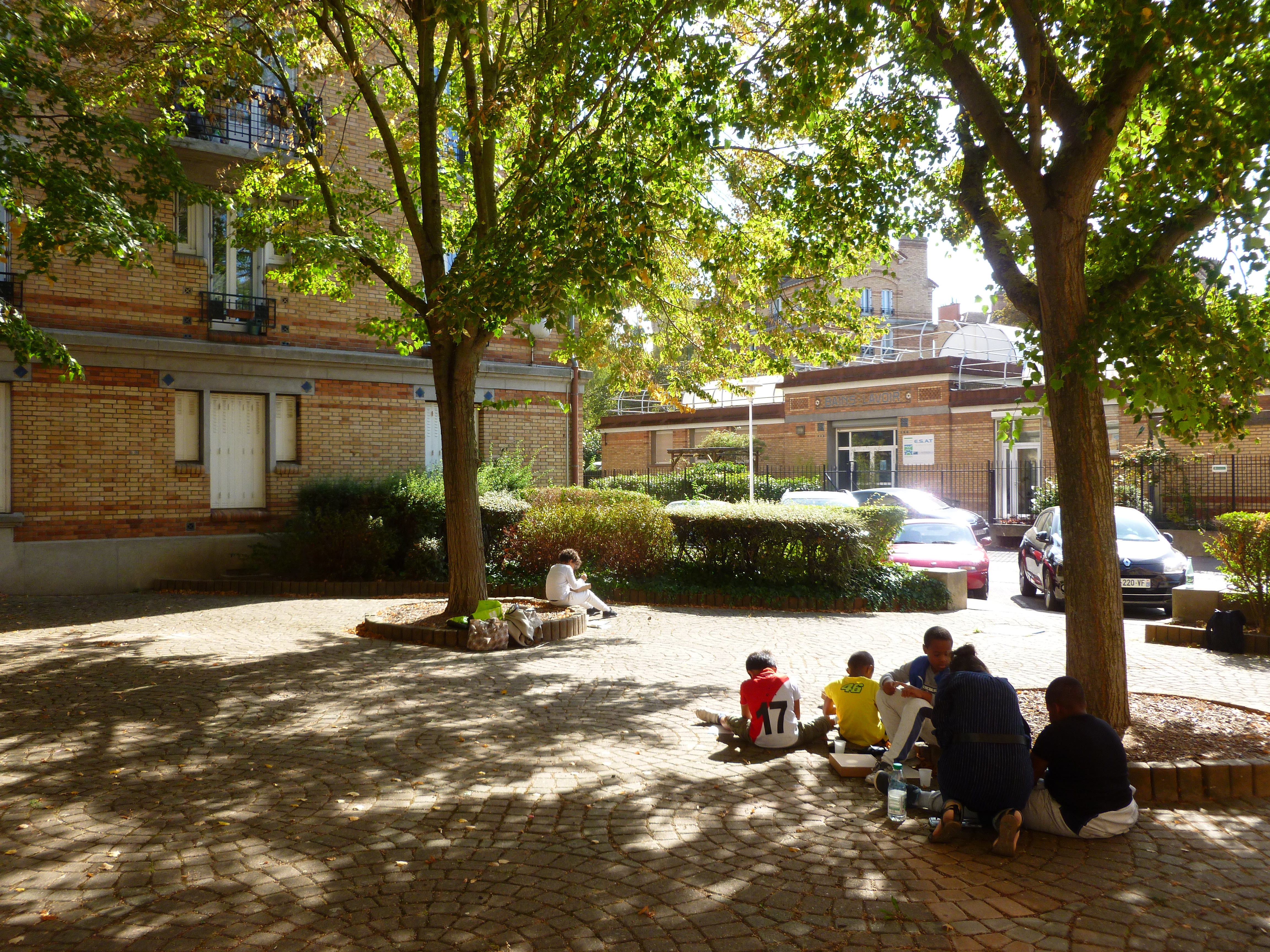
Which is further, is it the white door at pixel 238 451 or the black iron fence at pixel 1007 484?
the black iron fence at pixel 1007 484

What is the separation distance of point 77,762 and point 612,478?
28724 mm

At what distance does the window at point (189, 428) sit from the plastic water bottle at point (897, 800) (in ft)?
49.0

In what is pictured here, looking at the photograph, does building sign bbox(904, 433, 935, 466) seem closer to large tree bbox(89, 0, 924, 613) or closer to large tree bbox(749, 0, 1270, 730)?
large tree bbox(89, 0, 924, 613)

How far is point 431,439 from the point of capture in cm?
1942

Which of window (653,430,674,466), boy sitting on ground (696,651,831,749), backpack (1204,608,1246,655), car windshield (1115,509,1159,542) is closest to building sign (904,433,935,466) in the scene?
window (653,430,674,466)

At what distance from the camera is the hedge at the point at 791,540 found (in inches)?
517

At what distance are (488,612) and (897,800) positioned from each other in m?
5.94

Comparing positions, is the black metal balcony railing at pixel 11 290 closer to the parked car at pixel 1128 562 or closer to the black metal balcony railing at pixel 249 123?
the black metal balcony railing at pixel 249 123

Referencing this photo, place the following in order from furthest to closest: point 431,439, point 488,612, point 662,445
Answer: point 662,445, point 431,439, point 488,612

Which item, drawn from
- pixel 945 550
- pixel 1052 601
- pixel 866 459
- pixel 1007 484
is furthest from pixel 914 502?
pixel 866 459

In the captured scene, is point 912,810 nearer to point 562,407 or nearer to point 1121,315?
point 1121,315

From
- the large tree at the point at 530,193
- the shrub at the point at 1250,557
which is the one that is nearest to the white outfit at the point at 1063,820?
the large tree at the point at 530,193

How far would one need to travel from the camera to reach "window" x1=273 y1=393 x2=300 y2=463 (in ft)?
57.4

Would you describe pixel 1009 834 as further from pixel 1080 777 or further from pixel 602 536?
pixel 602 536
